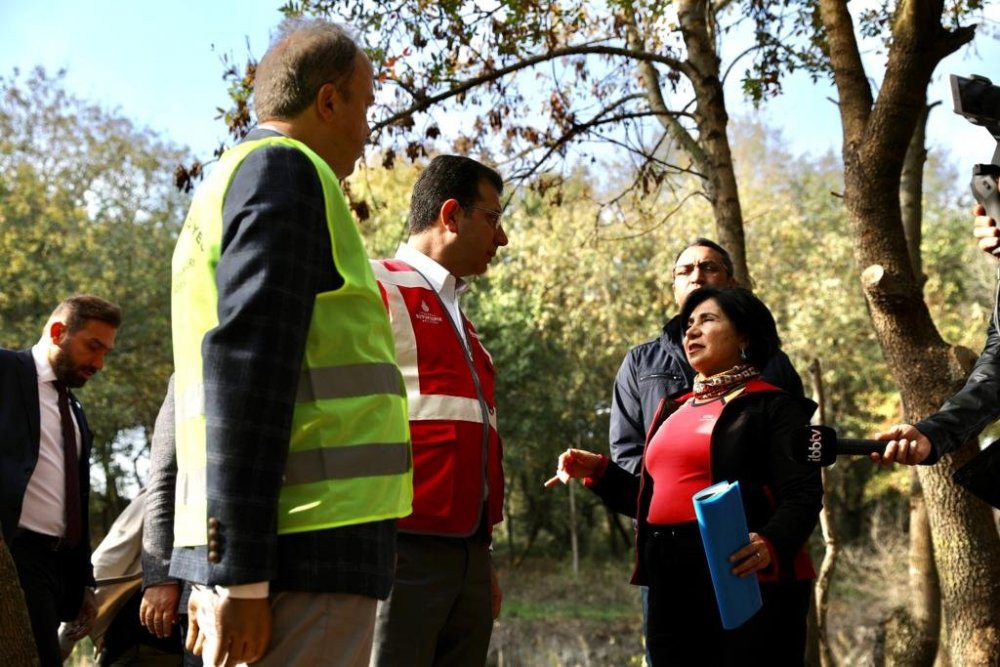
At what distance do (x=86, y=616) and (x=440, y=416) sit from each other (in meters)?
2.53

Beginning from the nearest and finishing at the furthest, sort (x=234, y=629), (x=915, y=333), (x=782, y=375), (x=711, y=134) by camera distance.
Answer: (x=234, y=629) < (x=782, y=375) < (x=915, y=333) < (x=711, y=134)

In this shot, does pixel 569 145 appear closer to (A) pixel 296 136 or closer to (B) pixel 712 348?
(B) pixel 712 348

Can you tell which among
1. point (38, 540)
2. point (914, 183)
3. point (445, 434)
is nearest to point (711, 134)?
point (914, 183)

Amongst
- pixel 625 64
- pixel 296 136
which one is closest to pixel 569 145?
pixel 625 64

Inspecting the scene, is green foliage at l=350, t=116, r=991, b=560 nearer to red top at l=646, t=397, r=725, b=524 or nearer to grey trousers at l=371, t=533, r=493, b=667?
red top at l=646, t=397, r=725, b=524

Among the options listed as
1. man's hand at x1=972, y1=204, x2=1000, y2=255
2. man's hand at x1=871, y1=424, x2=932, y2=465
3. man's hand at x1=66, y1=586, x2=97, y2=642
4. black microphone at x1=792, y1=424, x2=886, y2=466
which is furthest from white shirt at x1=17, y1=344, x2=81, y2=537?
man's hand at x1=972, y1=204, x2=1000, y2=255

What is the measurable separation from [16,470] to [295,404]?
2973mm

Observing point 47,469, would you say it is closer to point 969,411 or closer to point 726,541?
point 726,541

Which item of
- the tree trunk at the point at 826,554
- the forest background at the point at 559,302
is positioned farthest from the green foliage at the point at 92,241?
the tree trunk at the point at 826,554

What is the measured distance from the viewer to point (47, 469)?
501 centimetres

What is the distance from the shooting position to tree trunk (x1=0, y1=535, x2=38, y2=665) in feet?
11.7

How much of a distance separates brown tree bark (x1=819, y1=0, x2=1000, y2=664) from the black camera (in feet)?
9.68

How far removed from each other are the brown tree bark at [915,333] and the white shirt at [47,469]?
428 centimetres

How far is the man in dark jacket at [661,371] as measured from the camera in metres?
4.97
